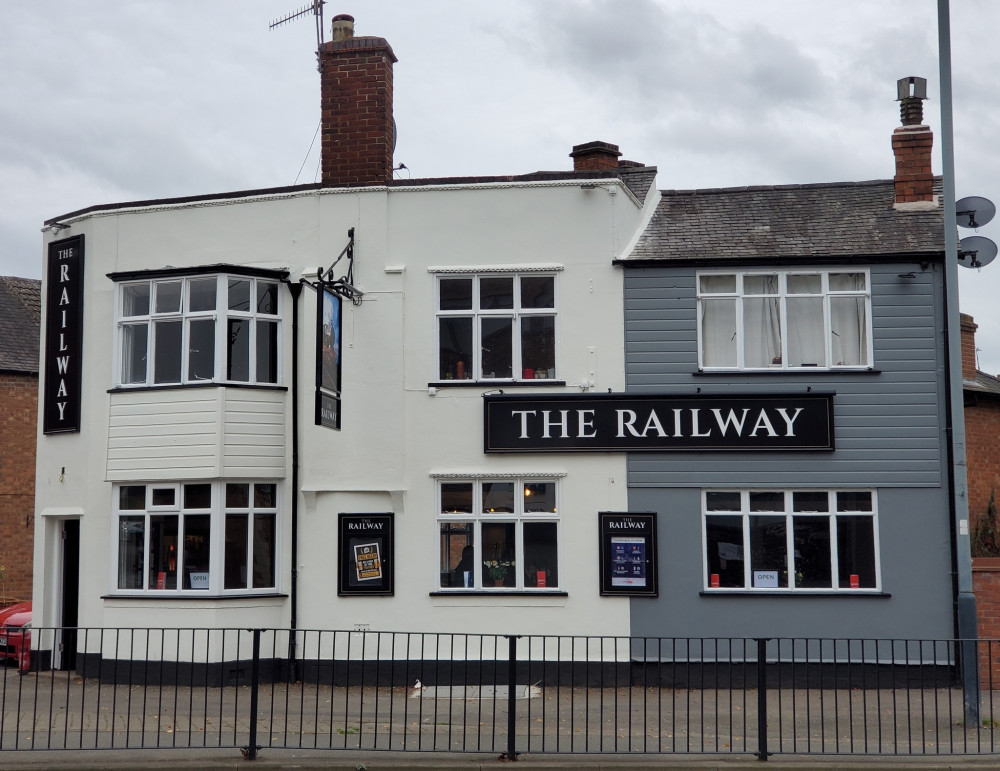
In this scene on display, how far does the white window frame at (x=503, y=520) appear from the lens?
16219 mm

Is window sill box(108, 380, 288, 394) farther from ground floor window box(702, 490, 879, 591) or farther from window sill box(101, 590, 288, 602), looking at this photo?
ground floor window box(702, 490, 879, 591)

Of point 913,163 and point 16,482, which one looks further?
point 16,482

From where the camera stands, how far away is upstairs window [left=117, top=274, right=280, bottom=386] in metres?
16.5

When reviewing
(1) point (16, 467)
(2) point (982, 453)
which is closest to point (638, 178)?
(2) point (982, 453)

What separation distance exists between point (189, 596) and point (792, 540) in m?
8.67

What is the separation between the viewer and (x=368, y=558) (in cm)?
1639

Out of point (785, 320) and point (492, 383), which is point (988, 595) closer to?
point (785, 320)

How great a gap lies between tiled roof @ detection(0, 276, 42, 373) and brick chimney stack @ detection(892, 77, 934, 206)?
19.1 metres

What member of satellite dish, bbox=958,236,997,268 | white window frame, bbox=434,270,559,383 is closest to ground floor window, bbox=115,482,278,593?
white window frame, bbox=434,270,559,383

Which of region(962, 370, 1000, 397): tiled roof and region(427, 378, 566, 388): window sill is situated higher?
region(962, 370, 1000, 397): tiled roof

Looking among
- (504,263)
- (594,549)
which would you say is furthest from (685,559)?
(504,263)

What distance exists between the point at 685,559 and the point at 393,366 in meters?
5.05

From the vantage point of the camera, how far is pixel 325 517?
54.3 feet

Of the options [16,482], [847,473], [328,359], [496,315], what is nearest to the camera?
[328,359]
